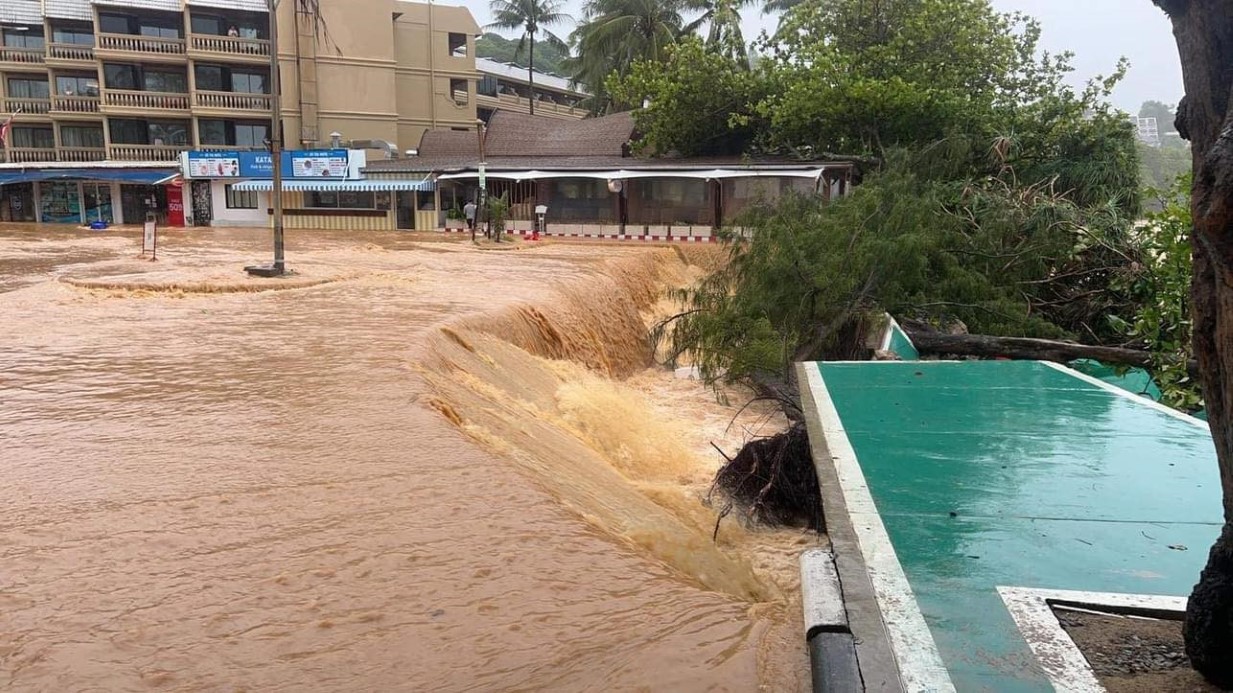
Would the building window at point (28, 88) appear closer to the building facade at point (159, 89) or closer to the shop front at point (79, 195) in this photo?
the building facade at point (159, 89)

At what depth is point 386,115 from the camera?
1638 inches

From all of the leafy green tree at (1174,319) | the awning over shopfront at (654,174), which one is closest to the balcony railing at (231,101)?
the awning over shopfront at (654,174)

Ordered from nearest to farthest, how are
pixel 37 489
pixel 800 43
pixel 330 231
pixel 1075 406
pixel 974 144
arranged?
pixel 37 489
pixel 1075 406
pixel 974 144
pixel 800 43
pixel 330 231

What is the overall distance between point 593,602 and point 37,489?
360 centimetres

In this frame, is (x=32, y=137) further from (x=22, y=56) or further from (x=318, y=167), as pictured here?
(x=318, y=167)

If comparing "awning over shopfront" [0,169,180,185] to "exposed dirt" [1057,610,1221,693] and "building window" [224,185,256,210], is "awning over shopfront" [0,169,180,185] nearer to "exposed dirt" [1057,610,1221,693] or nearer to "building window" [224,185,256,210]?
"building window" [224,185,256,210]

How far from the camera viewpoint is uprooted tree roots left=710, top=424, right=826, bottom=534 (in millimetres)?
8008

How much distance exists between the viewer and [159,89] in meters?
38.6

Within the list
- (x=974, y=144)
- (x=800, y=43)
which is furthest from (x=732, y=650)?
(x=800, y=43)

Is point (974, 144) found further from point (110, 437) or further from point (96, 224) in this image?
point (96, 224)

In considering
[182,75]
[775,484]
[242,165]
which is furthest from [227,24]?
[775,484]

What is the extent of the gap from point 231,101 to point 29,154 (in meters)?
9.91

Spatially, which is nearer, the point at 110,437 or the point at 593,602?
the point at 593,602

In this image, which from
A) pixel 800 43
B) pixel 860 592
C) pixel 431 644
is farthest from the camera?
pixel 800 43
